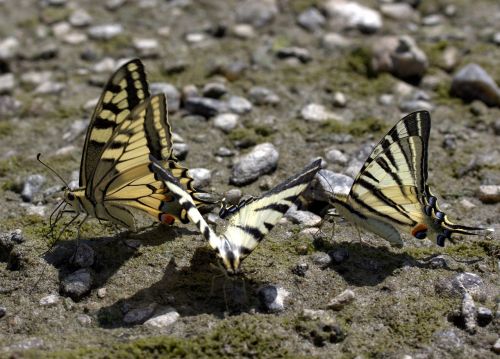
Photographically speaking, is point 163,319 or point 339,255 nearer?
point 163,319

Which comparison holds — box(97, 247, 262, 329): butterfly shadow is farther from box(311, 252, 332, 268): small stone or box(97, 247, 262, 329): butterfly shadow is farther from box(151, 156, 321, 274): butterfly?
box(311, 252, 332, 268): small stone

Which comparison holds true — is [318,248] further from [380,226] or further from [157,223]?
[157,223]

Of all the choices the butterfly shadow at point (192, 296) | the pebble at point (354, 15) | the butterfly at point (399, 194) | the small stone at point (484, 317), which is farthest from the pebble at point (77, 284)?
the pebble at point (354, 15)

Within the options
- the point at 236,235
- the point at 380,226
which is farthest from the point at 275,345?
the point at 380,226

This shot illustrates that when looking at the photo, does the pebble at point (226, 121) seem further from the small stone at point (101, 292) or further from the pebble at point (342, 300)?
the pebble at point (342, 300)

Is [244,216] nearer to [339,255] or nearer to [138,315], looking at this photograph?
[339,255]

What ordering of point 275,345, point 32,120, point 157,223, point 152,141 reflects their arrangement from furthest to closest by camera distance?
point 32,120 < point 157,223 < point 152,141 < point 275,345

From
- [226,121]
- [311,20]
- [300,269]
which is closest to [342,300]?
[300,269]

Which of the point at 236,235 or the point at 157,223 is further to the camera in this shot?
the point at 157,223
